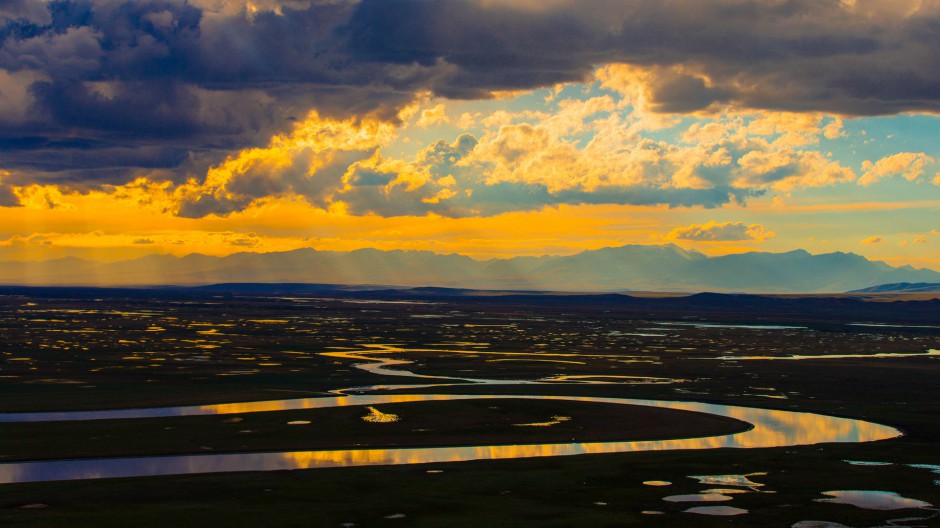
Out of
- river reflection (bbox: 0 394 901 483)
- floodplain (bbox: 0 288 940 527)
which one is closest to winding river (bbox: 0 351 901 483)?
river reflection (bbox: 0 394 901 483)

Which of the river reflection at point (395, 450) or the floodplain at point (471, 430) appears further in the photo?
the river reflection at point (395, 450)

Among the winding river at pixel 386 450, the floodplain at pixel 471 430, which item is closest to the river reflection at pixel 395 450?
the winding river at pixel 386 450

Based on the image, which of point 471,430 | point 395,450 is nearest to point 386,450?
point 395,450

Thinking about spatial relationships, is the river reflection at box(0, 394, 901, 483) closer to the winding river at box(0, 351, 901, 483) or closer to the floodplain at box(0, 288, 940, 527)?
the winding river at box(0, 351, 901, 483)

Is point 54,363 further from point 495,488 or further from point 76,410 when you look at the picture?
point 495,488

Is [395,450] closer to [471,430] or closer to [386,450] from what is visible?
[386,450]

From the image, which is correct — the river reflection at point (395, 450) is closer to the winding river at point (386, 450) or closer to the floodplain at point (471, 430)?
the winding river at point (386, 450)

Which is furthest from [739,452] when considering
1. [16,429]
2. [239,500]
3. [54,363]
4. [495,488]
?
[54,363]
